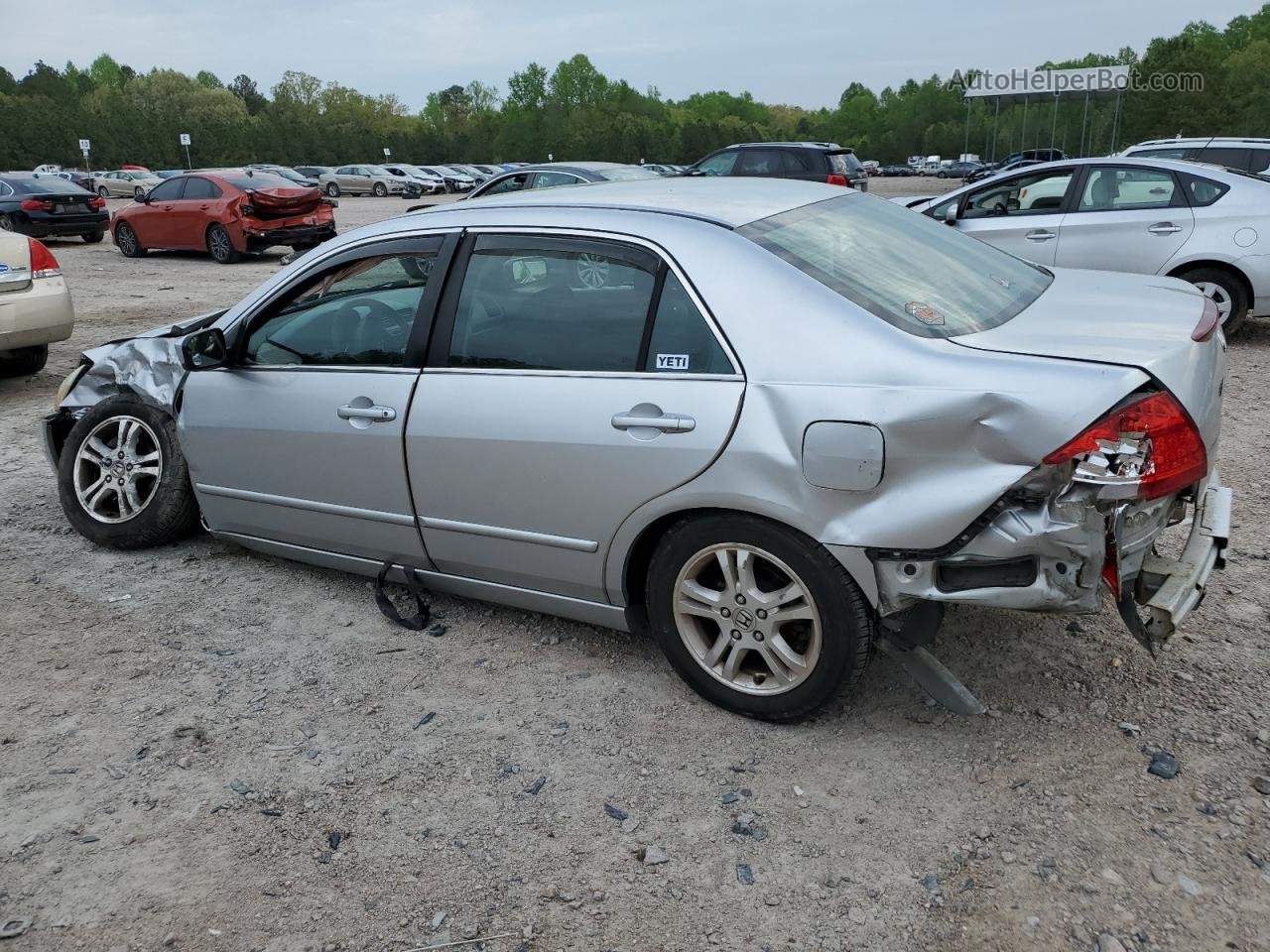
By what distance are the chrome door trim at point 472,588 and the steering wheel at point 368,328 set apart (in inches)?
33.4

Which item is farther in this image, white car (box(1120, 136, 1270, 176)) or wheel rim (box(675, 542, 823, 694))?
white car (box(1120, 136, 1270, 176))

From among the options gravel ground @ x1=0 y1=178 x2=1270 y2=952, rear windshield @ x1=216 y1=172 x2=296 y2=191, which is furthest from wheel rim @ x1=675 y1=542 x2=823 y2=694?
rear windshield @ x1=216 y1=172 x2=296 y2=191

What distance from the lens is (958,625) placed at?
387cm

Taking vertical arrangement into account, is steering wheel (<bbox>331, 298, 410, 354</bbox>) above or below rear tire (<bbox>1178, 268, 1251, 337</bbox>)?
above

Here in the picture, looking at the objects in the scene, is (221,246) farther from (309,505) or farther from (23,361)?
(309,505)

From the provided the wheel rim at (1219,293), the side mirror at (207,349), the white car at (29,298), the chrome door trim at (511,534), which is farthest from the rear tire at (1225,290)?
the white car at (29,298)

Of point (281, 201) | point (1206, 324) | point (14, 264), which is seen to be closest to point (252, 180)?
point (281, 201)

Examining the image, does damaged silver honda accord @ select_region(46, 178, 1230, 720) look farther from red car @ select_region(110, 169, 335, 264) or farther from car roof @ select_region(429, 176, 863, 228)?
red car @ select_region(110, 169, 335, 264)

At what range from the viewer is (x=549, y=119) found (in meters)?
102

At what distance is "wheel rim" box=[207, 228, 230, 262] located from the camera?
56.0 ft

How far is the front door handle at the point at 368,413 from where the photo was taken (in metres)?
3.78

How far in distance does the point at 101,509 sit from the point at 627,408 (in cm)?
310

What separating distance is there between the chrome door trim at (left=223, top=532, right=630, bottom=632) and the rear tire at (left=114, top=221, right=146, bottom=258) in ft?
53.1

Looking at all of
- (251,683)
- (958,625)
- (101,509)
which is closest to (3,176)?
(101,509)
